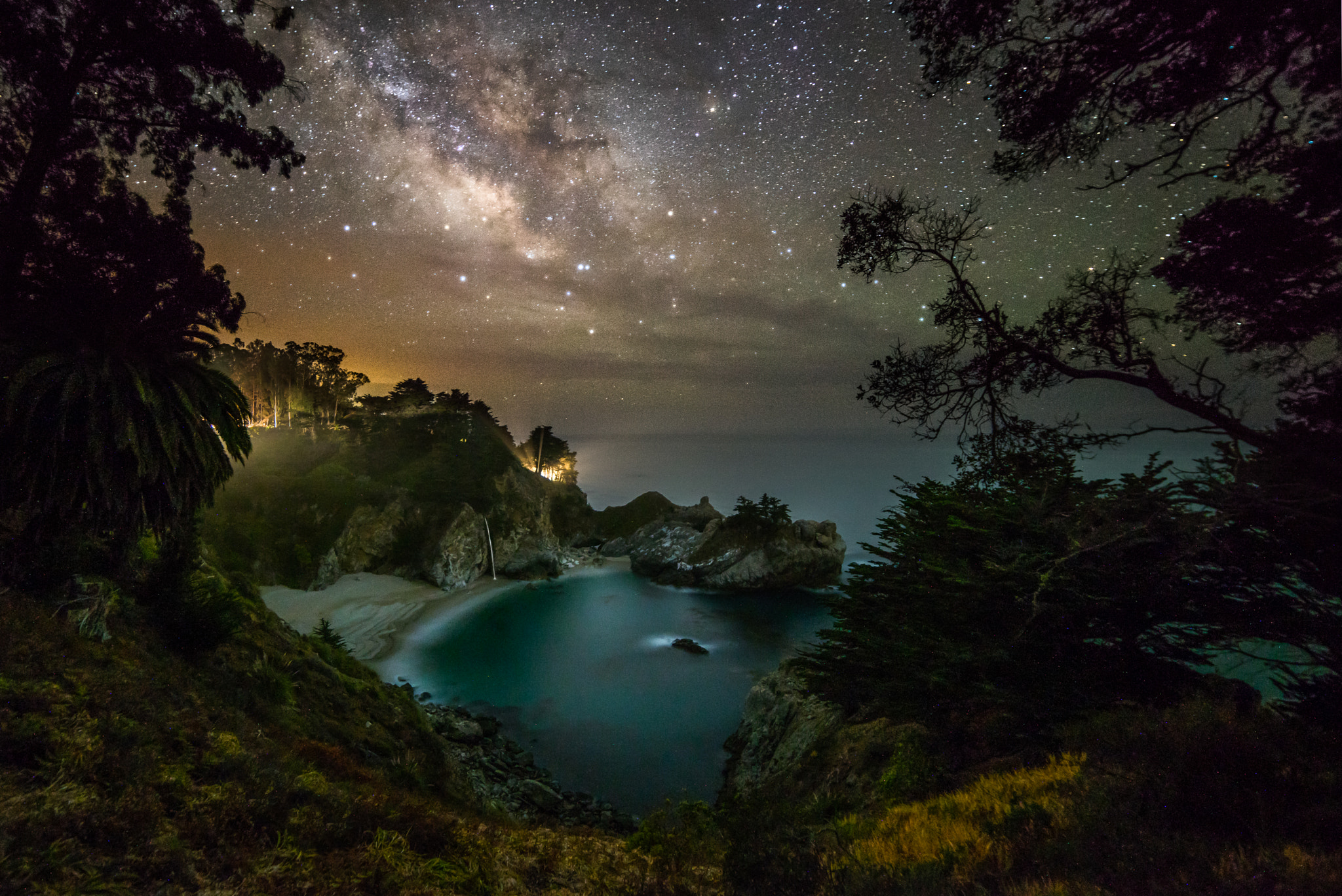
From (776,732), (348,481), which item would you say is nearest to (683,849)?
(776,732)

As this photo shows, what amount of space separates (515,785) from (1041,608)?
18.2 m

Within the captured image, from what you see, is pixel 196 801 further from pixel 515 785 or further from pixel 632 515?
pixel 632 515

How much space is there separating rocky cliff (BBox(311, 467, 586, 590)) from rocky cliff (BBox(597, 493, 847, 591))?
1458cm

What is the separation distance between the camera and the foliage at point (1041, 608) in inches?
206

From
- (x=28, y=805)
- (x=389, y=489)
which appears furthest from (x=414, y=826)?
(x=389, y=489)

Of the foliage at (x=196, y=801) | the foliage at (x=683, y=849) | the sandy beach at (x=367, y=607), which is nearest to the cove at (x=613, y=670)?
the sandy beach at (x=367, y=607)

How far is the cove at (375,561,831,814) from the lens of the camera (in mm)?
20891

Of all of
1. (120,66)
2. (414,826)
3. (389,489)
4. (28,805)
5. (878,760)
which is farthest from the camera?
(389,489)

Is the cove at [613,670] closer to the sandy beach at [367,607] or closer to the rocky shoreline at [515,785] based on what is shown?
the rocky shoreline at [515,785]

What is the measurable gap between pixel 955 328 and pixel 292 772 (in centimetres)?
1012

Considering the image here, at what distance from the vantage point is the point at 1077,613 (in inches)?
306

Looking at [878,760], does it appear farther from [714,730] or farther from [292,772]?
[714,730]

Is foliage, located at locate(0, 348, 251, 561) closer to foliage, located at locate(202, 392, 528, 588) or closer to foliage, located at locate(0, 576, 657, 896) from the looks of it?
foliage, located at locate(0, 576, 657, 896)

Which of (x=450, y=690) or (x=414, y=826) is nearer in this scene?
(x=414, y=826)
